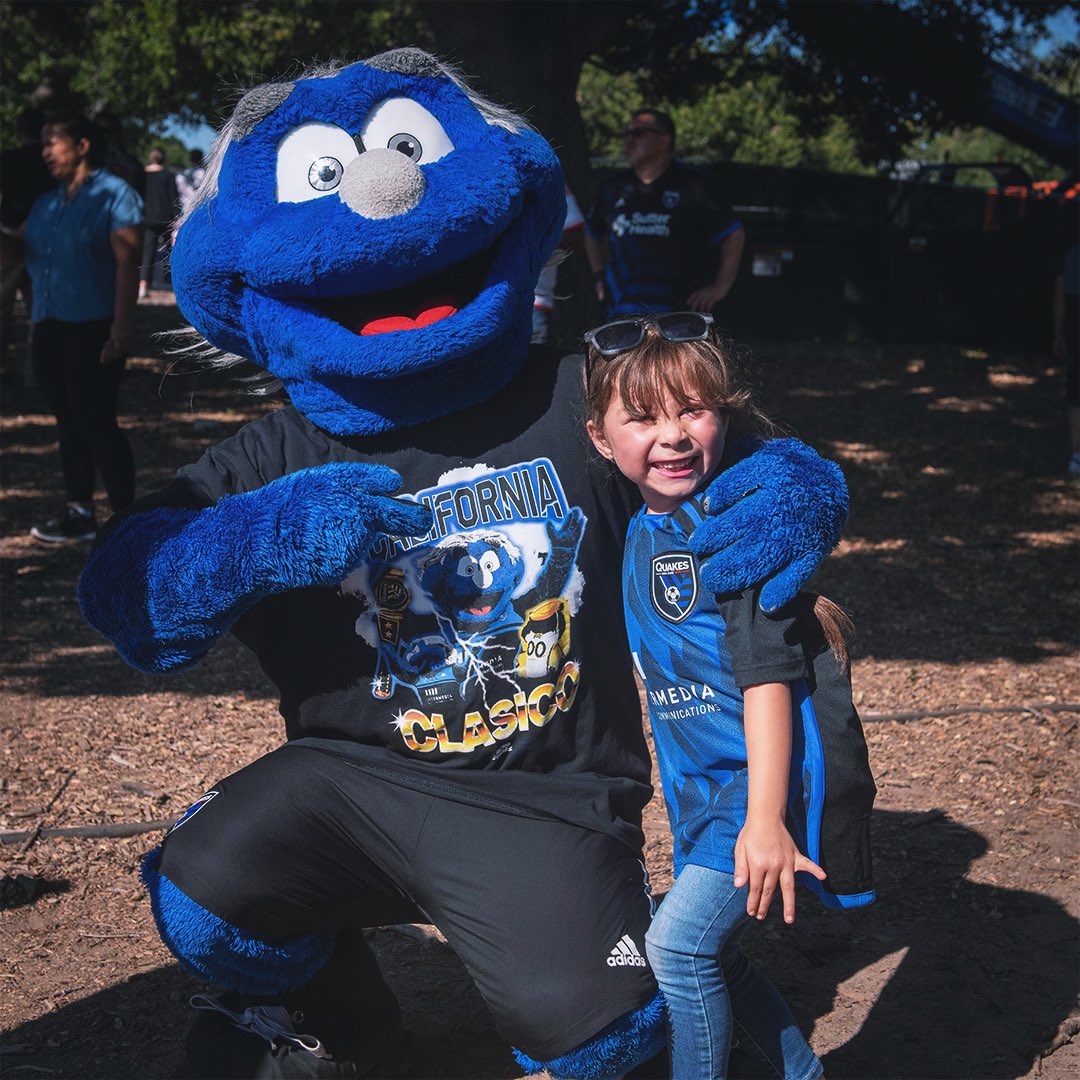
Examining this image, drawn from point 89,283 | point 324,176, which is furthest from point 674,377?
point 89,283

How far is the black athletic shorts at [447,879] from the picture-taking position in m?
2.02

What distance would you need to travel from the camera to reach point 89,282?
582 centimetres

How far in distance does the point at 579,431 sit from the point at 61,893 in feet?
6.18

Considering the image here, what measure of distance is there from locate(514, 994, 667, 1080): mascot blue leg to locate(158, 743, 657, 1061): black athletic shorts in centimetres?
2

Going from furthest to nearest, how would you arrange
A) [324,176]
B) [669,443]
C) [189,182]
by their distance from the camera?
[189,182] → [324,176] → [669,443]

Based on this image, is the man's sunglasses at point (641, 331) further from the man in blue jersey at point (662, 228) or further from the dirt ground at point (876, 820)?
the man in blue jersey at point (662, 228)

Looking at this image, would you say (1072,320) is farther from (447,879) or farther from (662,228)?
(447,879)

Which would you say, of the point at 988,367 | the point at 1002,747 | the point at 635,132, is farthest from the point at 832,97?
the point at 1002,747

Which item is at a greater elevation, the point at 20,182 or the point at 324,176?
the point at 324,176

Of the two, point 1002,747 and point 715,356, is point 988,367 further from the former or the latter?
point 715,356

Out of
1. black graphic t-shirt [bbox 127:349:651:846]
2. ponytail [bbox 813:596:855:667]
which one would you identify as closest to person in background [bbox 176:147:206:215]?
black graphic t-shirt [bbox 127:349:651:846]

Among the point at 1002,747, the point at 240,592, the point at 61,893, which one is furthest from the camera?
the point at 1002,747

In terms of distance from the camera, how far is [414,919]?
7.55 ft

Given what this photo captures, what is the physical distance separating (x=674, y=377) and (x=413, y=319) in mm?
456
